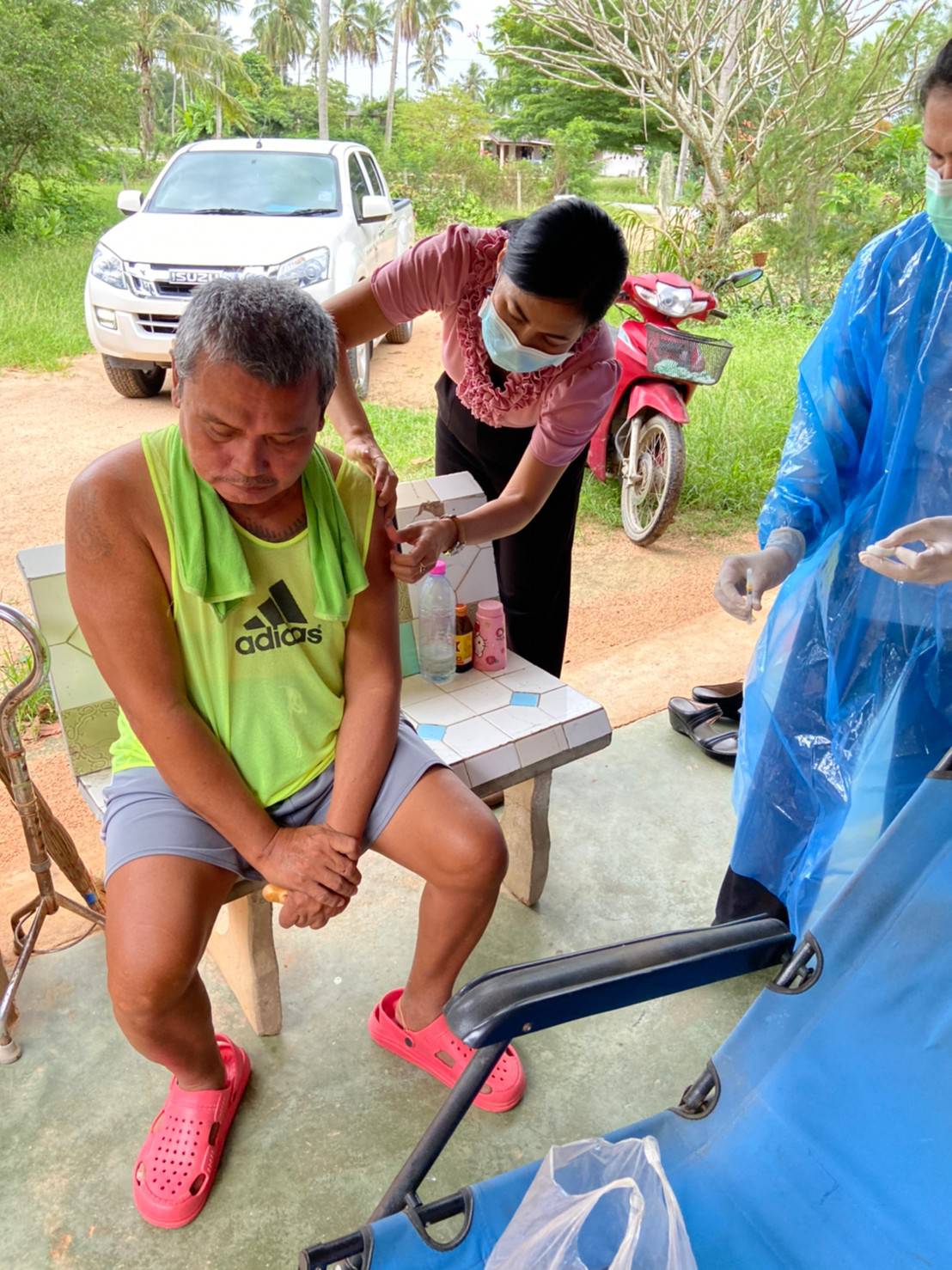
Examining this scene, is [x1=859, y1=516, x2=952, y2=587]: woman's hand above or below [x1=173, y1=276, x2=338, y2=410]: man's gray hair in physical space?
below

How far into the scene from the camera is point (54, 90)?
10711 millimetres

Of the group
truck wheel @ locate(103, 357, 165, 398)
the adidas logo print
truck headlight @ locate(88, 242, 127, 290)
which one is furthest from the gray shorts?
truck wheel @ locate(103, 357, 165, 398)

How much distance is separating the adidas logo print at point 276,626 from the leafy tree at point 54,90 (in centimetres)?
1139

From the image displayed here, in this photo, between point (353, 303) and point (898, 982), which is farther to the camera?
point (353, 303)

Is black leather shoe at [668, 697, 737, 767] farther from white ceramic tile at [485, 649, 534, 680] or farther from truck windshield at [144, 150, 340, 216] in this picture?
truck windshield at [144, 150, 340, 216]

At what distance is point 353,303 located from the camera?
78.1 inches

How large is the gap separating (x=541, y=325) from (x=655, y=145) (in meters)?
19.5

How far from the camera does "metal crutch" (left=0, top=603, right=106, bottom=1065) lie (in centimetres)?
162

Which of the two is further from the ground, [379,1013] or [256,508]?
[256,508]

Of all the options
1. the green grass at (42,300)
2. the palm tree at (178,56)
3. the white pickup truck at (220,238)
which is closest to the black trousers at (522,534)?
the white pickup truck at (220,238)

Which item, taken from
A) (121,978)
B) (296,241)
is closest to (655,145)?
(296,241)

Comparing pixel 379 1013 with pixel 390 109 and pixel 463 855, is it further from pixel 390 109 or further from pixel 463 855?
pixel 390 109

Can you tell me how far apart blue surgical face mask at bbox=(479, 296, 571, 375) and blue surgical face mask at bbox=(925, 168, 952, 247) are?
28.3 inches

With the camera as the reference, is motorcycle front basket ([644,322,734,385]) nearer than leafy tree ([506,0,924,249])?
Yes
